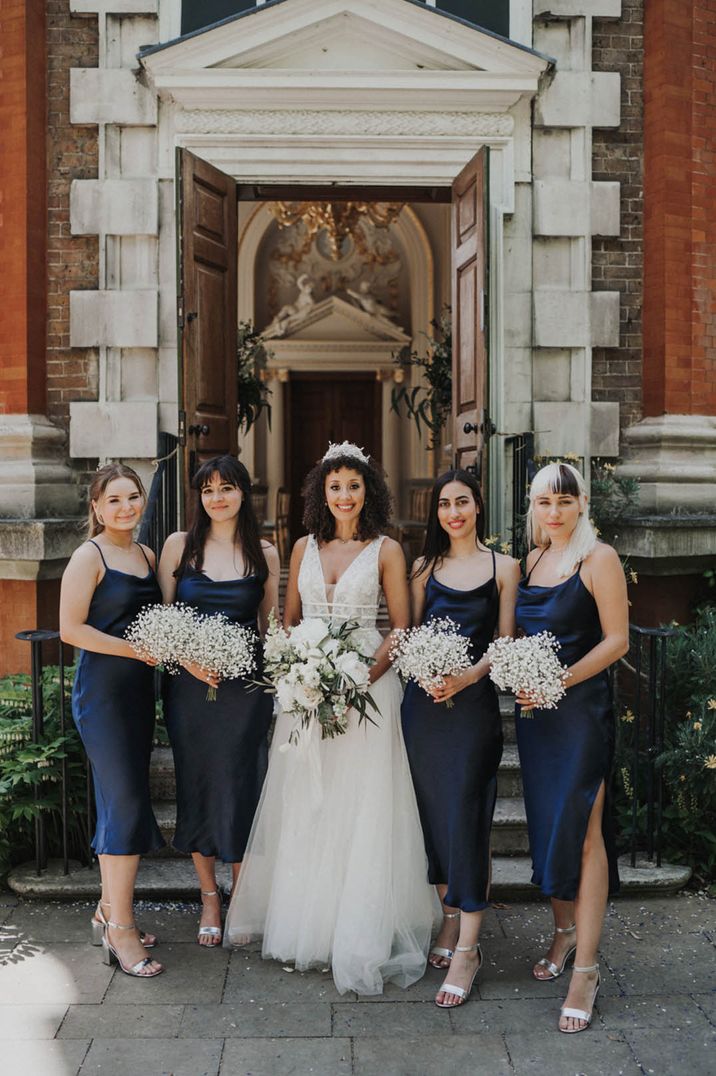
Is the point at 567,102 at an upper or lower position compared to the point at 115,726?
upper

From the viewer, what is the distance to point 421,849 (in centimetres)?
414

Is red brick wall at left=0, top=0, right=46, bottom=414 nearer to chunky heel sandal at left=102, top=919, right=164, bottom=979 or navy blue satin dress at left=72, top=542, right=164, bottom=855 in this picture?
navy blue satin dress at left=72, top=542, right=164, bottom=855

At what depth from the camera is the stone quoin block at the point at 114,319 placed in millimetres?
6973

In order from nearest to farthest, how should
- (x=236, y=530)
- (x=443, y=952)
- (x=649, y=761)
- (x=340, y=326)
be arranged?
(x=443, y=952) < (x=236, y=530) < (x=649, y=761) < (x=340, y=326)

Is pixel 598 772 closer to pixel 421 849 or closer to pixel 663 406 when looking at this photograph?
pixel 421 849

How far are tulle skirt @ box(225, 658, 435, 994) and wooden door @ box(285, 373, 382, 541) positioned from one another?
33.4 feet

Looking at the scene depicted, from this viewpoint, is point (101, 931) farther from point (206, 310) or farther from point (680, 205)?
point (680, 205)

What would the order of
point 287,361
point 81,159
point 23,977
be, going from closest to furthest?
1. point 23,977
2. point 81,159
3. point 287,361

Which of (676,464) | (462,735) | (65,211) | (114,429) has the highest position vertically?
(65,211)

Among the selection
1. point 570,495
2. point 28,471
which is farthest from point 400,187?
point 570,495

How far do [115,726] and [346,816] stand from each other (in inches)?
39.5

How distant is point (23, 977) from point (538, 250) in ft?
18.1

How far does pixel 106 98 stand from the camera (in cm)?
692

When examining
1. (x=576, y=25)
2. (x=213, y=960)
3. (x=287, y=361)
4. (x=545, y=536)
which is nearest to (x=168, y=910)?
(x=213, y=960)
